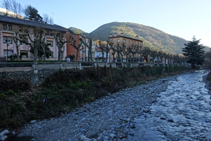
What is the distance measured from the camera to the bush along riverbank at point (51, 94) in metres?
9.50

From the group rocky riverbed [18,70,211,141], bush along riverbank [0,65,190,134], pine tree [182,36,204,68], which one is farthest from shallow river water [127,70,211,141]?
pine tree [182,36,204,68]

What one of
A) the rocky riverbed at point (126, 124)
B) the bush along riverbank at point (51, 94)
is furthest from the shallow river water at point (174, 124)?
the bush along riverbank at point (51, 94)

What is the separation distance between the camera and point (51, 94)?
12.5 meters

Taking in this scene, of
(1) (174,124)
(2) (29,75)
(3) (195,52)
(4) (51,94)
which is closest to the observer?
(1) (174,124)

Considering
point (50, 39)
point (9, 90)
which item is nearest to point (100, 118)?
point (9, 90)

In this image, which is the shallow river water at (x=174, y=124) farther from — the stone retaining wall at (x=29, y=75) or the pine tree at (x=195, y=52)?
the pine tree at (x=195, y=52)

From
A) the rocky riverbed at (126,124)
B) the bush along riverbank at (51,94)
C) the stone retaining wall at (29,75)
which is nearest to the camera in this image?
the rocky riverbed at (126,124)

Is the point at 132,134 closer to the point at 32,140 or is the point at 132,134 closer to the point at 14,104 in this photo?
the point at 32,140

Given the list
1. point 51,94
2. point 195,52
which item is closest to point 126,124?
point 51,94

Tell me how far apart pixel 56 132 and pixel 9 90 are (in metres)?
5.55

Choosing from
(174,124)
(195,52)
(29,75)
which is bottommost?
(174,124)

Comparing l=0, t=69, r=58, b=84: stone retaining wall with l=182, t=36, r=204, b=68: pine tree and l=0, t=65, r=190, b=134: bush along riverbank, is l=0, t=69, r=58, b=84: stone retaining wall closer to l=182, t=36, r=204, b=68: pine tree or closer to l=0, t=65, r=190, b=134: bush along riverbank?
l=0, t=65, r=190, b=134: bush along riverbank

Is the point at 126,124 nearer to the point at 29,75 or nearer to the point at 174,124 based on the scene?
the point at 174,124

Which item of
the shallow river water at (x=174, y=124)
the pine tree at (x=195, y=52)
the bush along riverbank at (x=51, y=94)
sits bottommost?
the shallow river water at (x=174, y=124)
